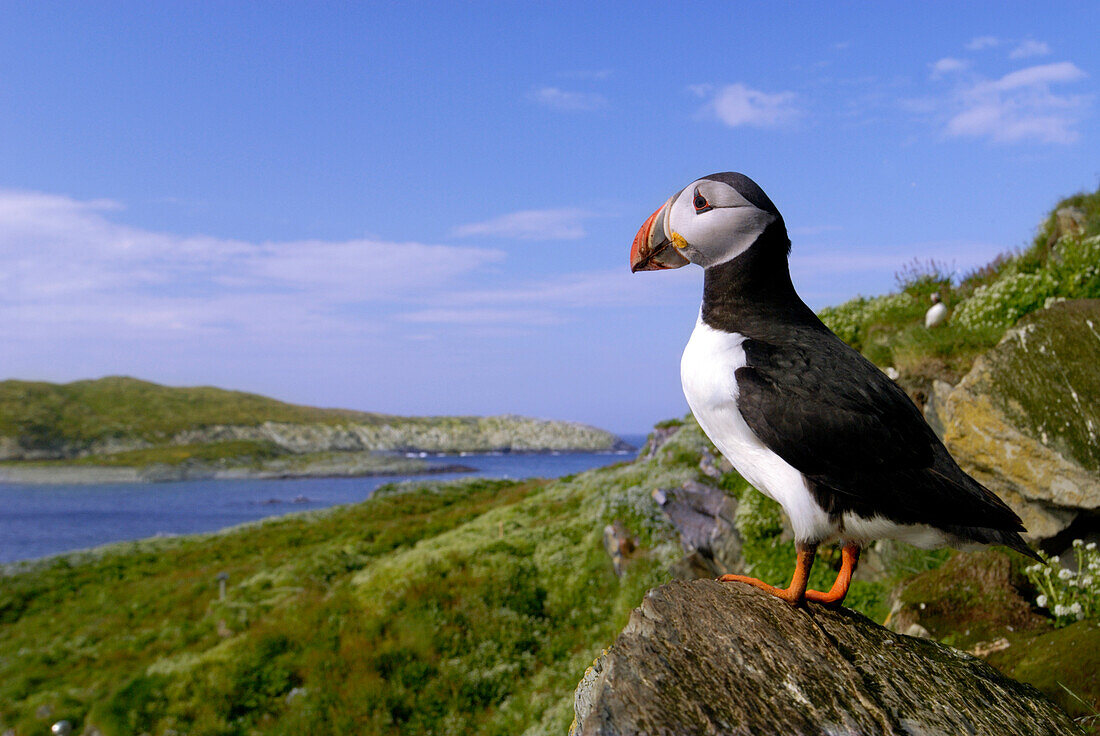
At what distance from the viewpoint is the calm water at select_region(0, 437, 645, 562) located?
49.4 metres

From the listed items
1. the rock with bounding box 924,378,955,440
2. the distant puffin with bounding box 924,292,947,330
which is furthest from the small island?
the rock with bounding box 924,378,955,440

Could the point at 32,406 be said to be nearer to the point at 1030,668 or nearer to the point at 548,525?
the point at 548,525

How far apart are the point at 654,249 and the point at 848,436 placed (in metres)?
1.46

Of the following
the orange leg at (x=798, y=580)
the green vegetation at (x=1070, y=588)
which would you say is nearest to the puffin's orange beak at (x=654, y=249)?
the orange leg at (x=798, y=580)

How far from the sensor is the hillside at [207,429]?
122 metres

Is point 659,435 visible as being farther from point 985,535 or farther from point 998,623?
point 985,535

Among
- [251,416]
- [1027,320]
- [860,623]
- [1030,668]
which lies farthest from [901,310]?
[251,416]

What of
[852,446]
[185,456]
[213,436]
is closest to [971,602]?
[852,446]

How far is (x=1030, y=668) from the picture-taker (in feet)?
17.3

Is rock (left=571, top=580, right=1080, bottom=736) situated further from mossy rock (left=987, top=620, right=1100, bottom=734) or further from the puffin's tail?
mossy rock (left=987, top=620, right=1100, bottom=734)

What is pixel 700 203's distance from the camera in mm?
3791

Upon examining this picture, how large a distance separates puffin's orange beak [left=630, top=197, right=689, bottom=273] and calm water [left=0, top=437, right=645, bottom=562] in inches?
1885

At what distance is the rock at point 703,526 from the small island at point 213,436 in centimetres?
9699

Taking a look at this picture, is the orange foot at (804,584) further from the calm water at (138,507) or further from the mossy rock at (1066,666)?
the calm water at (138,507)
